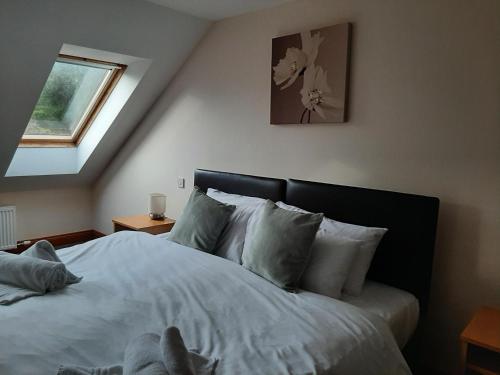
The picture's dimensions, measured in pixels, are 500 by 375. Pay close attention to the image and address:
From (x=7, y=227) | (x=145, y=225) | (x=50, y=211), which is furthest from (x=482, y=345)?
(x=50, y=211)

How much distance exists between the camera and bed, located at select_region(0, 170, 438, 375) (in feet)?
4.69

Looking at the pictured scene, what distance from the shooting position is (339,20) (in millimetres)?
2525

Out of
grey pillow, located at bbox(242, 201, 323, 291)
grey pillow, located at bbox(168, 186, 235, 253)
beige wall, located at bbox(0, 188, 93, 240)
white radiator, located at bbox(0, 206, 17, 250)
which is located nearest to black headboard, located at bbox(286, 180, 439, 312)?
grey pillow, located at bbox(242, 201, 323, 291)

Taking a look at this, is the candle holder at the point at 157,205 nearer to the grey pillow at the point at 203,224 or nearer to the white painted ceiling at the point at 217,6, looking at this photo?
the grey pillow at the point at 203,224

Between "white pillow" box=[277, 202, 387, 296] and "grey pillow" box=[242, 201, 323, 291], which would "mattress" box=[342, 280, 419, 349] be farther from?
"grey pillow" box=[242, 201, 323, 291]

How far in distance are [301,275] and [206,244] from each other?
2.47 ft

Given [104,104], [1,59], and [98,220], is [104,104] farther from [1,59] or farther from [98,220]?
[98,220]

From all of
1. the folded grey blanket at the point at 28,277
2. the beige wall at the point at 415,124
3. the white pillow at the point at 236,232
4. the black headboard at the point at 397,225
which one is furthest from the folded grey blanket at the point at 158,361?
the beige wall at the point at 415,124

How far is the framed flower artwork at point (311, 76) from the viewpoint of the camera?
2.50m

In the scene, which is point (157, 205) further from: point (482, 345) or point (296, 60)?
point (482, 345)

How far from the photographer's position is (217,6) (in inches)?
116

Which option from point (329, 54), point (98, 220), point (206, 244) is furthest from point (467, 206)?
point (98, 220)

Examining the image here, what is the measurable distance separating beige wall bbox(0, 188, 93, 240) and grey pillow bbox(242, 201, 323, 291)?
321 centimetres

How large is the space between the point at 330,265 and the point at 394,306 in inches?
14.9
